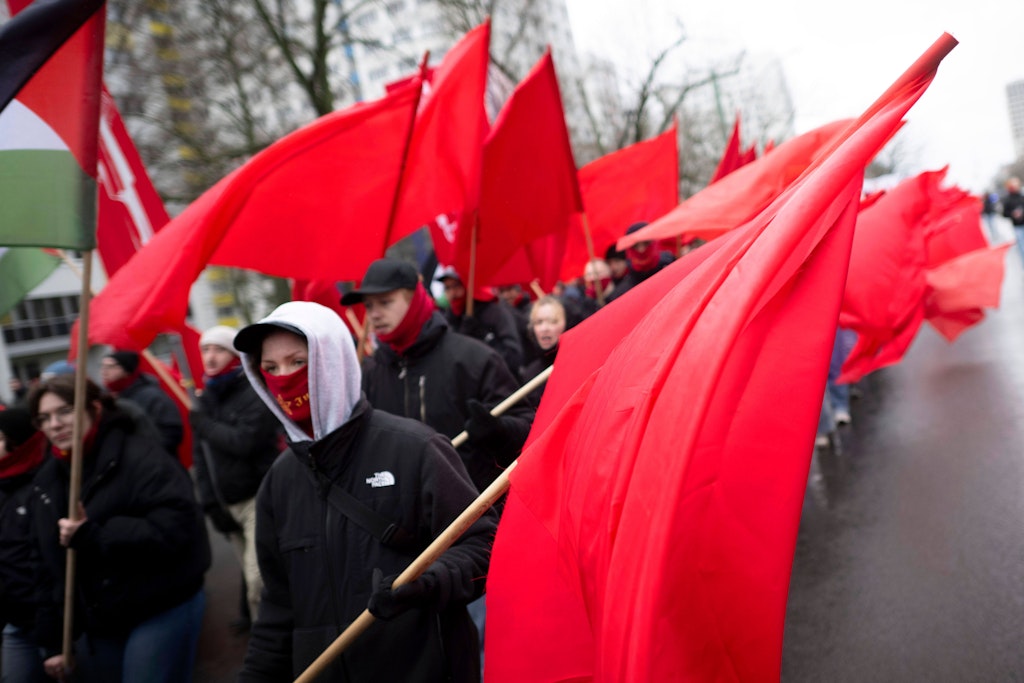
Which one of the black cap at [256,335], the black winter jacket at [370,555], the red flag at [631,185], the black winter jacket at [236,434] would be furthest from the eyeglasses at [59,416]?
the red flag at [631,185]

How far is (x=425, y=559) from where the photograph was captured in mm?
2320

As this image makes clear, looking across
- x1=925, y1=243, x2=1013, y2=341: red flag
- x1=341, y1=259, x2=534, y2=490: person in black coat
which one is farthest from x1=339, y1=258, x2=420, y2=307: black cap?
x1=925, y1=243, x2=1013, y2=341: red flag

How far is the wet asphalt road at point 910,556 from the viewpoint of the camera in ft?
12.8

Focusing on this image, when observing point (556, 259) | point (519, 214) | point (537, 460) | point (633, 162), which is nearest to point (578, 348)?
point (537, 460)

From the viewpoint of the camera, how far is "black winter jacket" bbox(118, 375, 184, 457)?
580cm

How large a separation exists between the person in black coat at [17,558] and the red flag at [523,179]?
278 cm

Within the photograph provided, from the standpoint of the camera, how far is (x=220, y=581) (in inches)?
303

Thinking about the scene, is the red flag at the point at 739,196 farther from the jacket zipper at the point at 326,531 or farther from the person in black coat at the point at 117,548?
the person in black coat at the point at 117,548

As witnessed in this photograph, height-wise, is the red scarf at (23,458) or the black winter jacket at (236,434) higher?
the red scarf at (23,458)

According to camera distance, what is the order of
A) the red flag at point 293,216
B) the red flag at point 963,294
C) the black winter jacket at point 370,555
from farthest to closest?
1. the red flag at point 963,294
2. the red flag at point 293,216
3. the black winter jacket at point 370,555

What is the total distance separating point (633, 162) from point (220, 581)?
5311 millimetres

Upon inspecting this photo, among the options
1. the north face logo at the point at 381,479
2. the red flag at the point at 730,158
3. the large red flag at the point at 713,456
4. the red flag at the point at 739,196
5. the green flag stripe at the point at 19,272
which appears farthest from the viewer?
the red flag at the point at 730,158

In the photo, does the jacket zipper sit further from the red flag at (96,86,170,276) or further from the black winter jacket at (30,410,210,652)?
the red flag at (96,86,170,276)

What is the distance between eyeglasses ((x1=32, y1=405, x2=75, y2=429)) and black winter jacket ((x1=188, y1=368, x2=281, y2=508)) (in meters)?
1.09
